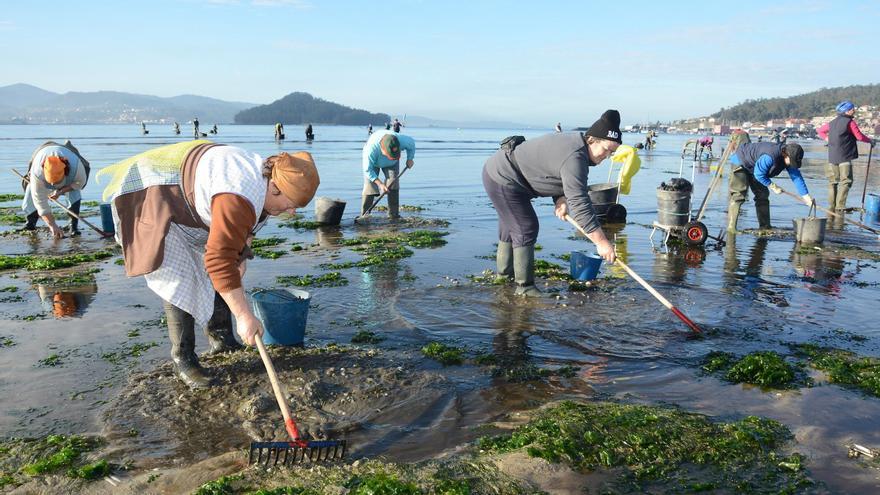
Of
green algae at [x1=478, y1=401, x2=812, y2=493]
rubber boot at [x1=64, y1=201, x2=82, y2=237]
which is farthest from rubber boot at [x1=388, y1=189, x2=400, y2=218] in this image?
green algae at [x1=478, y1=401, x2=812, y2=493]

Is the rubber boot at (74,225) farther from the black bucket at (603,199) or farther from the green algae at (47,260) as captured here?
the black bucket at (603,199)

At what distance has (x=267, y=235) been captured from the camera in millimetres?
10930

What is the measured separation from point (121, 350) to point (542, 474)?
147 inches

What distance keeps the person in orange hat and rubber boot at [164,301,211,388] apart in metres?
6.97

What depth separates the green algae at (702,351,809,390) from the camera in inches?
182

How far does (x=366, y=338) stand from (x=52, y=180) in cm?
702

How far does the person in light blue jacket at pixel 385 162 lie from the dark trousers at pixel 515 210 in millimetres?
4491

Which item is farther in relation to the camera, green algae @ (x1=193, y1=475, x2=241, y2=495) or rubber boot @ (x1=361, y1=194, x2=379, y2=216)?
rubber boot @ (x1=361, y1=194, x2=379, y2=216)

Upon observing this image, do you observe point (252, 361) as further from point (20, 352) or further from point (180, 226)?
point (20, 352)

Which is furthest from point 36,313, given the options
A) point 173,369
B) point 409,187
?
point 409,187

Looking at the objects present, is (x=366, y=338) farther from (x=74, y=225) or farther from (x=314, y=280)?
(x=74, y=225)

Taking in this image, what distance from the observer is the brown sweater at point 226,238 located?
316cm

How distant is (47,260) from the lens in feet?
27.5

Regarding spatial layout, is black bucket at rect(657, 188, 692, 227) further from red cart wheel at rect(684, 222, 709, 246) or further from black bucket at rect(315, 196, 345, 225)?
black bucket at rect(315, 196, 345, 225)
